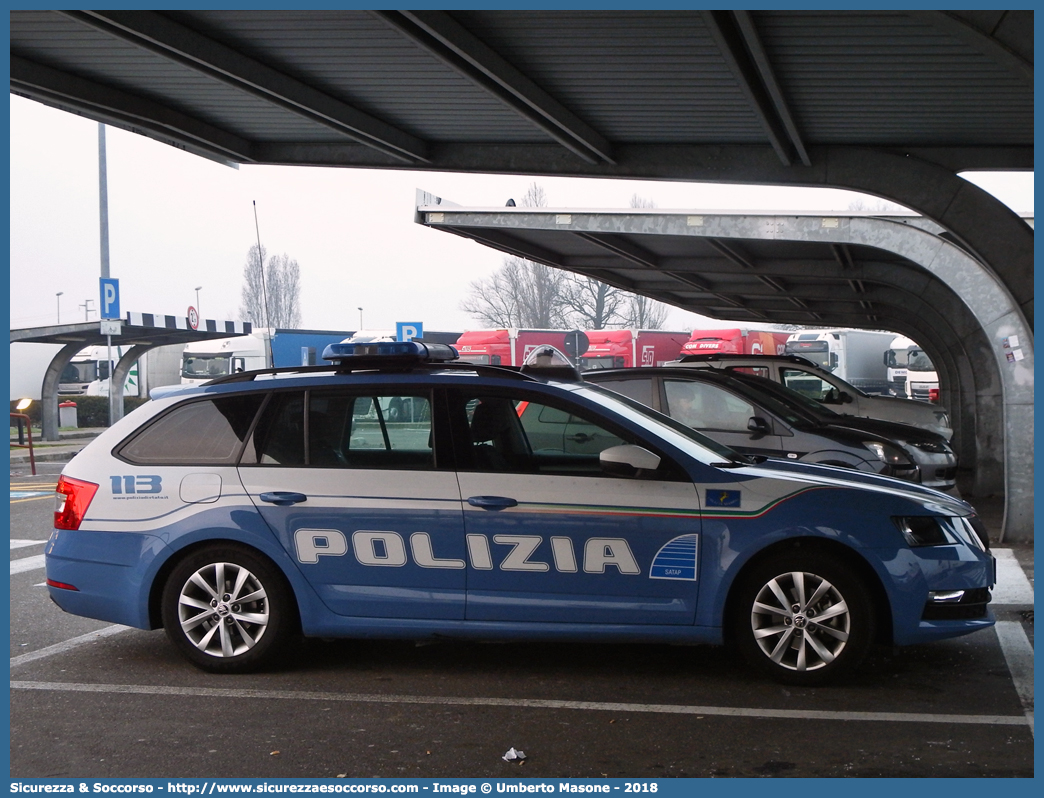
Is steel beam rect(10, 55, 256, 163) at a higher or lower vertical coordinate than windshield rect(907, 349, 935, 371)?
higher

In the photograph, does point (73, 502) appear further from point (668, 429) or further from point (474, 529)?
point (668, 429)

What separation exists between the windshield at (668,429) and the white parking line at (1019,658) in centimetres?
178

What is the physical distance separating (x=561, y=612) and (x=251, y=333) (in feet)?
112

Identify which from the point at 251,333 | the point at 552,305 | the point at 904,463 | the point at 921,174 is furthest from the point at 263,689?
the point at 552,305

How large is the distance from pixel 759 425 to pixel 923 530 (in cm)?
444

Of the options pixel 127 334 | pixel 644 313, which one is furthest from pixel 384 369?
pixel 644 313

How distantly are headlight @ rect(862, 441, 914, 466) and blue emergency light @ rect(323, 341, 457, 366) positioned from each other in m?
5.29

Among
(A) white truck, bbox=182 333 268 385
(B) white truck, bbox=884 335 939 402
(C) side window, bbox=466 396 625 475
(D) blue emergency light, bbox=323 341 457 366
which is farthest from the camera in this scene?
(B) white truck, bbox=884 335 939 402

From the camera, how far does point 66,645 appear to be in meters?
6.76

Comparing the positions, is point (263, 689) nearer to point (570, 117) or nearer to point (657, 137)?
point (570, 117)

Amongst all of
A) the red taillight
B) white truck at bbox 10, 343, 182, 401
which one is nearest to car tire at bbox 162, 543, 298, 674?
the red taillight

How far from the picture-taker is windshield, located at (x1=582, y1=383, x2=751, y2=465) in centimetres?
596

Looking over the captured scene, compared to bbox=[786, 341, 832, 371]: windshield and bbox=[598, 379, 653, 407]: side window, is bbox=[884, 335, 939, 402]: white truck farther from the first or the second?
bbox=[598, 379, 653, 407]: side window

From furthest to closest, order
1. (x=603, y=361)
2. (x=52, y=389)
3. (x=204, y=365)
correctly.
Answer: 1. (x=603, y=361)
2. (x=204, y=365)
3. (x=52, y=389)
